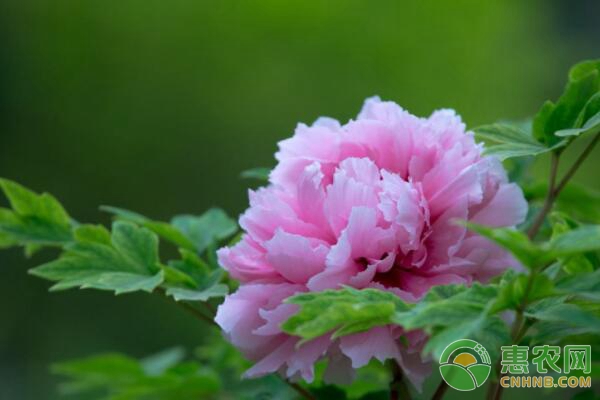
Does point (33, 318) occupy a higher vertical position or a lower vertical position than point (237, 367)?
higher

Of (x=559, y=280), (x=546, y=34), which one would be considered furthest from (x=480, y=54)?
(x=559, y=280)

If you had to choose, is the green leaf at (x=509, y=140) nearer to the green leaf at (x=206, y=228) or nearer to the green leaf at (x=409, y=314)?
the green leaf at (x=409, y=314)

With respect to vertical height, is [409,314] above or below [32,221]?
below

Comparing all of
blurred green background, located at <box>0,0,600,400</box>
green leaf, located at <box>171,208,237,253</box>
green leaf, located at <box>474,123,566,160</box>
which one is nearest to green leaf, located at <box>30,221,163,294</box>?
green leaf, located at <box>171,208,237,253</box>

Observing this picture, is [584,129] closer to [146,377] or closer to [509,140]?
[509,140]

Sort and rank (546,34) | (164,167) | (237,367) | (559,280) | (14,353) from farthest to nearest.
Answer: (546,34) < (164,167) < (14,353) < (237,367) < (559,280)

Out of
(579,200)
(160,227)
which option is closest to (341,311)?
(160,227)

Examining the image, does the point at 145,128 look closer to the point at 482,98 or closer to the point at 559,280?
the point at 482,98
